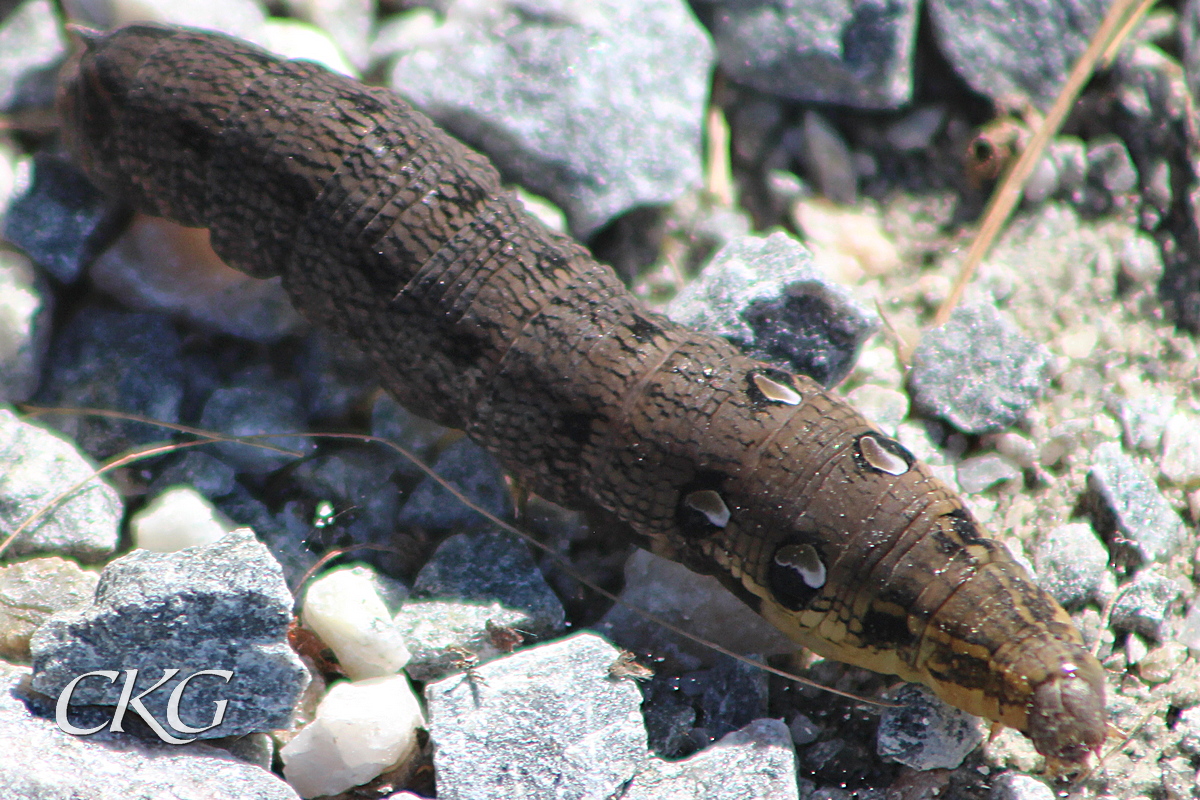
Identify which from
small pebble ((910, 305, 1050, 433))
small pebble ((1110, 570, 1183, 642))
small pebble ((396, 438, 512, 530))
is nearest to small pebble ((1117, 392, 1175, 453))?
small pebble ((910, 305, 1050, 433))

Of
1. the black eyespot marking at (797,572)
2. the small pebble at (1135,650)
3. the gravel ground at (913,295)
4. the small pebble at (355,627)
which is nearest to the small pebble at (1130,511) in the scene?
the gravel ground at (913,295)

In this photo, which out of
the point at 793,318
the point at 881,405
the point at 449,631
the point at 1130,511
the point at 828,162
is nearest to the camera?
the point at 449,631

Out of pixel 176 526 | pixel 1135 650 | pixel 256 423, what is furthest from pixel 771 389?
pixel 176 526

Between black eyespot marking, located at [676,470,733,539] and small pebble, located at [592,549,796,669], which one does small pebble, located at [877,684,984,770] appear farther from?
black eyespot marking, located at [676,470,733,539]

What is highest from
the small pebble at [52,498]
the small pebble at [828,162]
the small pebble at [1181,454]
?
the small pebble at [828,162]

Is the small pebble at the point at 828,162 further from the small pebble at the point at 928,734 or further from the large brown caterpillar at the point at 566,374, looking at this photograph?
the small pebble at the point at 928,734

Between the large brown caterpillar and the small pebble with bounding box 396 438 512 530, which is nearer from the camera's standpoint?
the large brown caterpillar

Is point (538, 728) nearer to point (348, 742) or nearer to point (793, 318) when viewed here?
point (348, 742)
